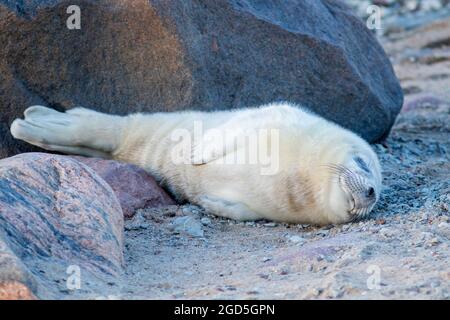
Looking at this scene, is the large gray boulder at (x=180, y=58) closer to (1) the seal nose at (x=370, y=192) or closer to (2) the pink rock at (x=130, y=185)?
(2) the pink rock at (x=130, y=185)

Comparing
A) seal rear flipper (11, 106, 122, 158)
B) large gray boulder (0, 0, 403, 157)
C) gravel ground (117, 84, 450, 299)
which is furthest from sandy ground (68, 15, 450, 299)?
large gray boulder (0, 0, 403, 157)

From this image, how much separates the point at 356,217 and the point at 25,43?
2.38m

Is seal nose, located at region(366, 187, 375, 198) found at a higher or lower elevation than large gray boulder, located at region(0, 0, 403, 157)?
lower

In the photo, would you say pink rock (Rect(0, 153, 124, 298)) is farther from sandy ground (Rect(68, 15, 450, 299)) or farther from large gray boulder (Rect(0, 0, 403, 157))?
large gray boulder (Rect(0, 0, 403, 157))

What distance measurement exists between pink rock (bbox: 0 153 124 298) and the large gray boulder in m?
1.43

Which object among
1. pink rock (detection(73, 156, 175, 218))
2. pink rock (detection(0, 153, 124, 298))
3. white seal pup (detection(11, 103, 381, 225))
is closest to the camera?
pink rock (detection(0, 153, 124, 298))

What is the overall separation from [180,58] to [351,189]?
5.60 ft

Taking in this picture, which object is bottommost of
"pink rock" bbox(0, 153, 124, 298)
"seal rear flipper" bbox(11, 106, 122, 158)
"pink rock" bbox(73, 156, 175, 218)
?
"pink rock" bbox(73, 156, 175, 218)

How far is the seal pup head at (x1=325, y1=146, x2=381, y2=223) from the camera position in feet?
16.1

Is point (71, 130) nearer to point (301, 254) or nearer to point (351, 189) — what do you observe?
point (351, 189)

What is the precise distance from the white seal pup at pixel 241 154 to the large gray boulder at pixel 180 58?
18 cm

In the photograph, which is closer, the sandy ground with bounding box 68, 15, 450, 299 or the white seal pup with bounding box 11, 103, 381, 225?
the sandy ground with bounding box 68, 15, 450, 299
